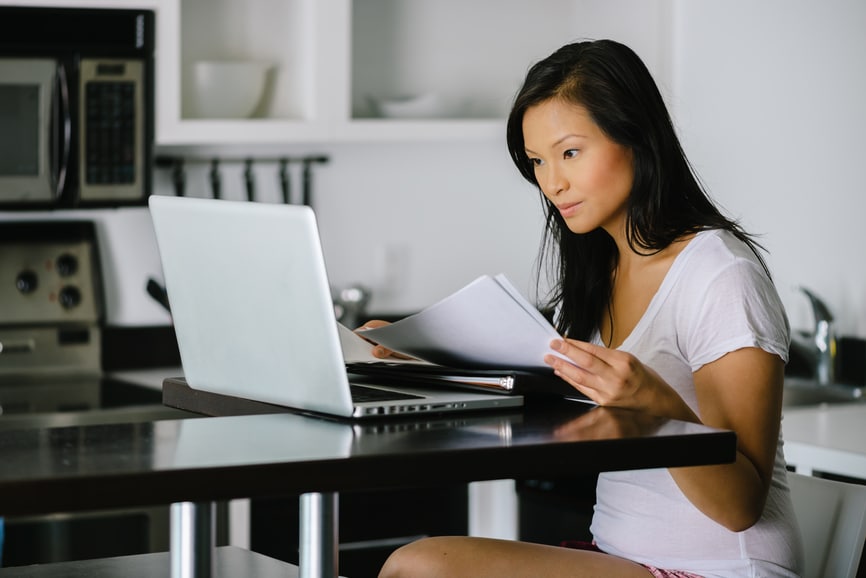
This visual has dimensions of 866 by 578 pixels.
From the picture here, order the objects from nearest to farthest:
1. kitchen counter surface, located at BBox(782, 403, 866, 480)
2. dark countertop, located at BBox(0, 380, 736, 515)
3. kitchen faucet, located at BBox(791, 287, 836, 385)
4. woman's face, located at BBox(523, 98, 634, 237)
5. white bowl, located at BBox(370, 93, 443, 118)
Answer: dark countertop, located at BBox(0, 380, 736, 515) < woman's face, located at BBox(523, 98, 634, 237) < kitchen counter surface, located at BBox(782, 403, 866, 480) < kitchen faucet, located at BBox(791, 287, 836, 385) < white bowl, located at BBox(370, 93, 443, 118)

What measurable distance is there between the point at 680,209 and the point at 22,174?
1773 mm

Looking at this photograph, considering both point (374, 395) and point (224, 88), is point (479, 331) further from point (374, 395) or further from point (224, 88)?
point (224, 88)

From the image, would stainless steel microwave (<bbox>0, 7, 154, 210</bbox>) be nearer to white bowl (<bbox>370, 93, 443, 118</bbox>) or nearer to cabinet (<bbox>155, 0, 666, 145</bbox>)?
cabinet (<bbox>155, 0, 666, 145</bbox>)

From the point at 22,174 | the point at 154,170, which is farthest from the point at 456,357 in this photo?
the point at 154,170

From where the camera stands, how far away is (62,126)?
2953 mm

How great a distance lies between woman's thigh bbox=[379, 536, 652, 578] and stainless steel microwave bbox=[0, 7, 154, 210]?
182 cm

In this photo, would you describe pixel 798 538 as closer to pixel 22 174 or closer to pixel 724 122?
pixel 724 122

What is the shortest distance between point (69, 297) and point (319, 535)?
211 centimetres

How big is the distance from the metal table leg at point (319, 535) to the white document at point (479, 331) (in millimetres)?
208

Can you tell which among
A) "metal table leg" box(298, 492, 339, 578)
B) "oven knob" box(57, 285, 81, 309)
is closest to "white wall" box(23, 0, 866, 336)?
"oven knob" box(57, 285, 81, 309)

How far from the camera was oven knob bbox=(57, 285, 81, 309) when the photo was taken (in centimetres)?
319

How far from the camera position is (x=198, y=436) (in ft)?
3.66

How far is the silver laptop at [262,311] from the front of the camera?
1180 mm

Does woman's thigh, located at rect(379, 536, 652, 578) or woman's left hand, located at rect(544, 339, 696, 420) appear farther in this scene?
woman's thigh, located at rect(379, 536, 652, 578)
